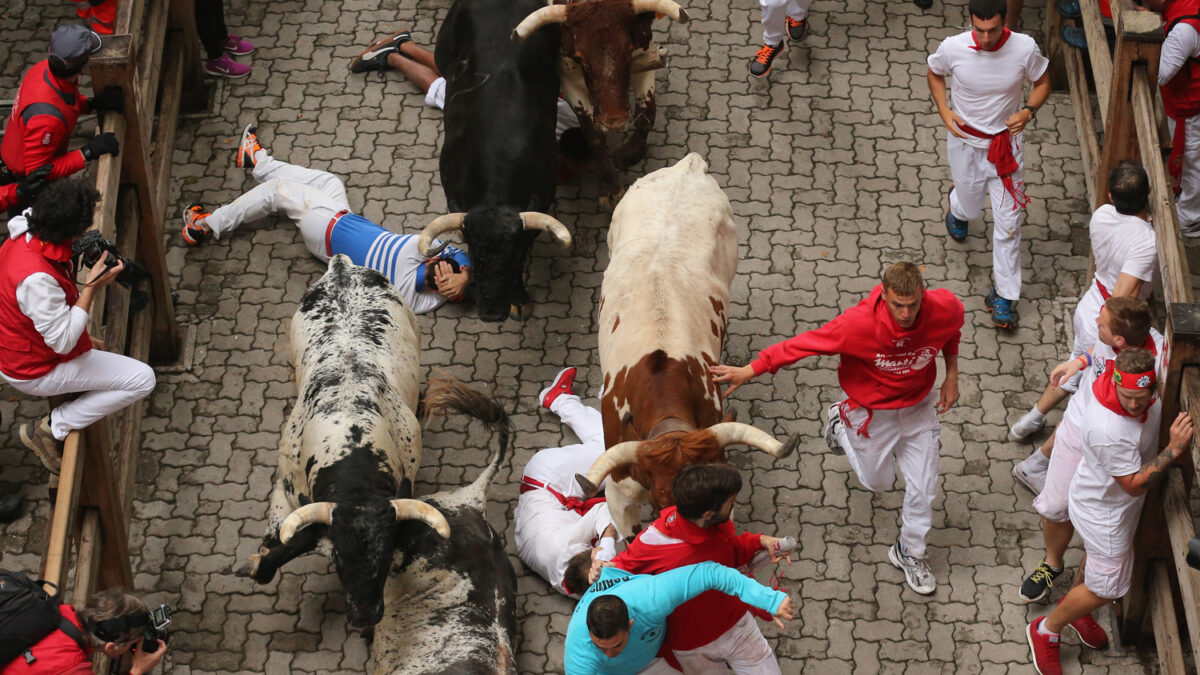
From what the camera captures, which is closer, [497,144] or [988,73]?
[988,73]

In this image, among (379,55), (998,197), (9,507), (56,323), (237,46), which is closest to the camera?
(56,323)

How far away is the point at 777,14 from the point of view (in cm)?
1170

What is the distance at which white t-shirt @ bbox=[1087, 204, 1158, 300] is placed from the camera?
8.44 metres

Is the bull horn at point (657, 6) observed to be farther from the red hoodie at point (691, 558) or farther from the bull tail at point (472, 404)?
the red hoodie at point (691, 558)

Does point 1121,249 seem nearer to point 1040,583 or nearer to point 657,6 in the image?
point 1040,583

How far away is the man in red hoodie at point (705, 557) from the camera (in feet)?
21.8

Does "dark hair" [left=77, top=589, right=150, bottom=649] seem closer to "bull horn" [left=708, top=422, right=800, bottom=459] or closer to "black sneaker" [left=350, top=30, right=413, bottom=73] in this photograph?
"bull horn" [left=708, top=422, right=800, bottom=459]

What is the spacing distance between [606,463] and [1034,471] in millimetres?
3316

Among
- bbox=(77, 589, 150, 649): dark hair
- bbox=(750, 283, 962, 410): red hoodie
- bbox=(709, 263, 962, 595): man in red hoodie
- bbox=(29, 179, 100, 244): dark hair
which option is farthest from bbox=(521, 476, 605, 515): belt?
bbox=(29, 179, 100, 244): dark hair

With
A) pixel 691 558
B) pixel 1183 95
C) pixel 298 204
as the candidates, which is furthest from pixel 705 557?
pixel 1183 95

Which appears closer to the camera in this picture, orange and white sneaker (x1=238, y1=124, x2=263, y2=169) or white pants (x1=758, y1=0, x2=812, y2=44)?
orange and white sneaker (x1=238, y1=124, x2=263, y2=169)

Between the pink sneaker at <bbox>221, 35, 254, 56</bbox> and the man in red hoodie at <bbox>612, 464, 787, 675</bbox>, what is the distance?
710 centimetres

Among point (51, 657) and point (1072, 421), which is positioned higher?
point (1072, 421)

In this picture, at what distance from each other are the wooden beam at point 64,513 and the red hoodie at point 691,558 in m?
2.82
